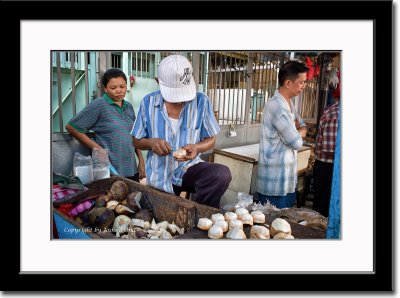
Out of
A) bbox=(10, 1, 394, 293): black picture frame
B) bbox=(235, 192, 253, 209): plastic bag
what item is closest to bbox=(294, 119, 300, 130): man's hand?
bbox=(10, 1, 394, 293): black picture frame

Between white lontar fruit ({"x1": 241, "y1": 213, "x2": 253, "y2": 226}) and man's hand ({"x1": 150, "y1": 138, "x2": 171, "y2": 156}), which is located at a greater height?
man's hand ({"x1": 150, "y1": 138, "x2": 171, "y2": 156})

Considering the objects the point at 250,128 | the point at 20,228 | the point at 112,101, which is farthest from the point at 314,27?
the point at 20,228

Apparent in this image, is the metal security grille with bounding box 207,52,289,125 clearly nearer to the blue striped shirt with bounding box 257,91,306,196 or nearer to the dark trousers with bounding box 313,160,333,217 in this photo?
the blue striped shirt with bounding box 257,91,306,196

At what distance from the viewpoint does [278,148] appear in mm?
2580

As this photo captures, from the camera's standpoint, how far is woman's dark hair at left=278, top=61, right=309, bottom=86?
2430 mm

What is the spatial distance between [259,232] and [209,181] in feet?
1.63

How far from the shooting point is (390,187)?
A: 7.28ft

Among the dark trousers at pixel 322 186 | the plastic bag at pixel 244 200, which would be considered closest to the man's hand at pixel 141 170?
the plastic bag at pixel 244 200

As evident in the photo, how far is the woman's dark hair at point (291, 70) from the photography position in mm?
2430

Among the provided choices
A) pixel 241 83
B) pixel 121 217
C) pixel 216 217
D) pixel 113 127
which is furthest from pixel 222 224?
pixel 241 83

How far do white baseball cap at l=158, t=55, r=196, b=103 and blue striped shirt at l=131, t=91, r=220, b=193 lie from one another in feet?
0.22

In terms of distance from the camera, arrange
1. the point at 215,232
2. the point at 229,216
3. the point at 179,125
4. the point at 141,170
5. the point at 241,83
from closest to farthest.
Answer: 1. the point at 215,232
2. the point at 229,216
3. the point at 179,125
4. the point at 141,170
5. the point at 241,83

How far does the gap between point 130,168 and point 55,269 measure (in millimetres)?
818

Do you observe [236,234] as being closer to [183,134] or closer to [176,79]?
[183,134]
